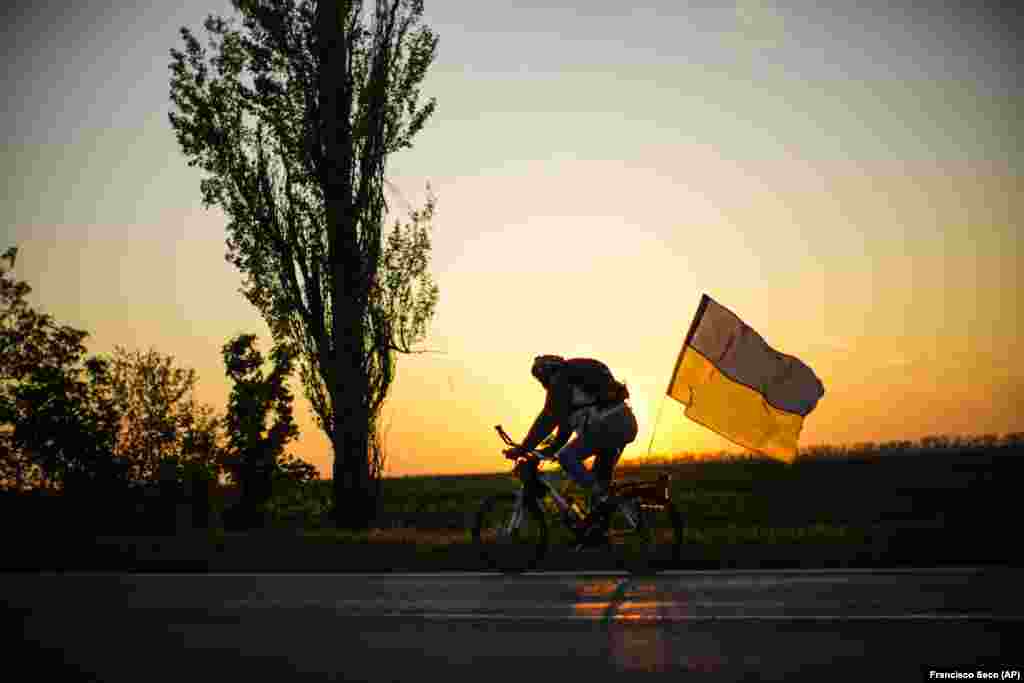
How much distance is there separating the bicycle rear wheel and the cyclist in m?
0.26

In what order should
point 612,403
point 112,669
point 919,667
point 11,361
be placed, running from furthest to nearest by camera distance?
point 11,361, point 612,403, point 112,669, point 919,667

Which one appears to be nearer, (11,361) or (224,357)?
(224,357)

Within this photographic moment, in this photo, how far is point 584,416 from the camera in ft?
34.3

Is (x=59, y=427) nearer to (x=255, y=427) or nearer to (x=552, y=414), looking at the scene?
(x=255, y=427)

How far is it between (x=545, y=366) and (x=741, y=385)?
5.28 m

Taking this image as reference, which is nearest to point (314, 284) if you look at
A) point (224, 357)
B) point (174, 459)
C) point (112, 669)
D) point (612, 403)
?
point (224, 357)

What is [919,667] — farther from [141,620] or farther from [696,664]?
[141,620]

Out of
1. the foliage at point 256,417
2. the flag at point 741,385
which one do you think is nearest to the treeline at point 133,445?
the foliage at point 256,417

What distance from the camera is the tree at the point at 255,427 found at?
23.2 m

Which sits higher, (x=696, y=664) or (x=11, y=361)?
(x=11, y=361)

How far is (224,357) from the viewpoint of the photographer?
24016 mm

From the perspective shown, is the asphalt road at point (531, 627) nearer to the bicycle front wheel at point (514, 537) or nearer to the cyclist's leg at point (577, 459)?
the bicycle front wheel at point (514, 537)

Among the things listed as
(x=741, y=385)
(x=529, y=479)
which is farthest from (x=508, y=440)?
(x=741, y=385)

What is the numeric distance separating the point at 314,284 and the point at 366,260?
1.04 m
